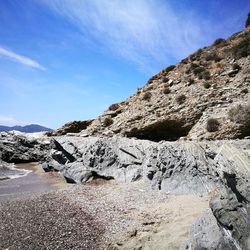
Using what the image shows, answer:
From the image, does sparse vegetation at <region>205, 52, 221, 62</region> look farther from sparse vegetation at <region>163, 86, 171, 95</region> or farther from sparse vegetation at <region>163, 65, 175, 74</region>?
sparse vegetation at <region>163, 86, 171, 95</region>

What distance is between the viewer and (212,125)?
24.4 metres

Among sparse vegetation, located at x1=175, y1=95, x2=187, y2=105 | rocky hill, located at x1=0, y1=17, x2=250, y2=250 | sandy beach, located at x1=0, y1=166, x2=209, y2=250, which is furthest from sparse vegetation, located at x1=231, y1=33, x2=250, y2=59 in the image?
sandy beach, located at x1=0, y1=166, x2=209, y2=250

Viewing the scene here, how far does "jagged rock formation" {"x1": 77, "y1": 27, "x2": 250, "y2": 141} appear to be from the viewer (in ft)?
84.6

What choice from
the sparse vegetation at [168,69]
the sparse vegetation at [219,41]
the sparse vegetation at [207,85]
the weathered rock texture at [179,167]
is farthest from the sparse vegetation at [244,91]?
the sparse vegetation at [219,41]

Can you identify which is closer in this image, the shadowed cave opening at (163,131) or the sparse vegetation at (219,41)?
the shadowed cave opening at (163,131)

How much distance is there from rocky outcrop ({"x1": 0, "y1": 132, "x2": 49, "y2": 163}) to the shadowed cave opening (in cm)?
1950

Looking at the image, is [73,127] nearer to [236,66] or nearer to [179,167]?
[236,66]

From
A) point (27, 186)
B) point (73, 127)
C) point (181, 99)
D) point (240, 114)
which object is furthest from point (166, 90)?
point (73, 127)

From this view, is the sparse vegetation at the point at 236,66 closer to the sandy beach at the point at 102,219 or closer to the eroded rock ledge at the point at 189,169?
the eroded rock ledge at the point at 189,169

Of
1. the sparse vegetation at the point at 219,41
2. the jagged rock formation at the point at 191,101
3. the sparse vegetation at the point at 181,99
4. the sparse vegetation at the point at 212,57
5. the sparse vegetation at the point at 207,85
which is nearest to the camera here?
the jagged rock formation at the point at 191,101

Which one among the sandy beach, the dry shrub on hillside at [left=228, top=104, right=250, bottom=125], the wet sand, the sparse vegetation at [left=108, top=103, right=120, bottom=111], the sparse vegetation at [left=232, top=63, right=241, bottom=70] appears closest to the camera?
the sandy beach

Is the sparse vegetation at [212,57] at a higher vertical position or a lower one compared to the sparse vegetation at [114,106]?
higher

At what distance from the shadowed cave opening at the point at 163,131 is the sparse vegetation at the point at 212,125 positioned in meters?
3.31

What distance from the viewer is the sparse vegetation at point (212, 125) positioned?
79.2 ft
